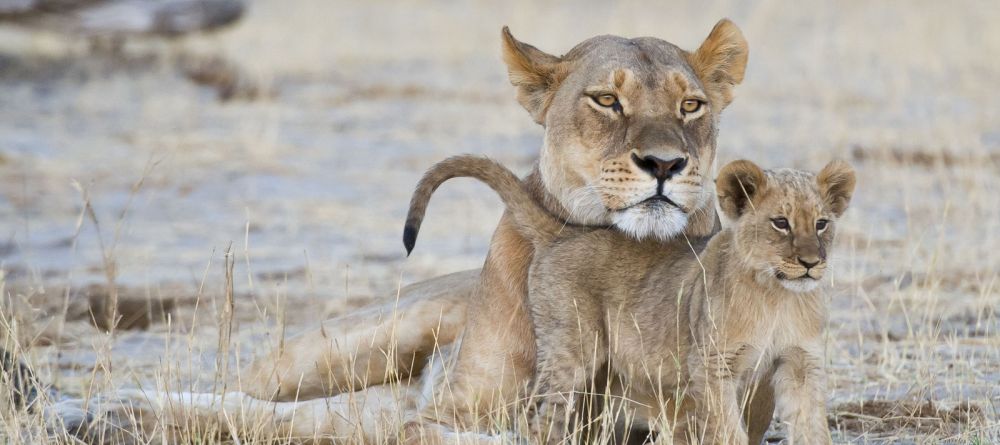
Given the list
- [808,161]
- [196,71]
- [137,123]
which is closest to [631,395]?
[808,161]

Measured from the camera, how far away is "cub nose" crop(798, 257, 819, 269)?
12.4 ft

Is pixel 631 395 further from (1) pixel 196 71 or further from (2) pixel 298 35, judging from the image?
(2) pixel 298 35

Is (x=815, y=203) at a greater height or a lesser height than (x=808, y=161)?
greater

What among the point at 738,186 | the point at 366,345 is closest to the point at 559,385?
the point at 738,186

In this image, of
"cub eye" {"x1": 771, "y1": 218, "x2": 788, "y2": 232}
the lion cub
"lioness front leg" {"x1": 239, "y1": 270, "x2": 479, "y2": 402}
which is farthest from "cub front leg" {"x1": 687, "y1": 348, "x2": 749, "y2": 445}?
"lioness front leg" {"x1": 239, "y1": 270, "x2": 479, "y2": 402}

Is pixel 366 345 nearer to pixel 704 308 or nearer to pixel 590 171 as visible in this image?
pixel 590 171

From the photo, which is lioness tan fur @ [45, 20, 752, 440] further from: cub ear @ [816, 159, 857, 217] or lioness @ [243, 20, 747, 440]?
cub ear @ [816, 159, 857, 217]

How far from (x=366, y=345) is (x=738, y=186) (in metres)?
1.81

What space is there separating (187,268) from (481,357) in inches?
176

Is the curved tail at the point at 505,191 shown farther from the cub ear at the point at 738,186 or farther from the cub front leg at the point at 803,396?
the cub front leg at the point at 803,396

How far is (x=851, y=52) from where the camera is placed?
1714 centimetres

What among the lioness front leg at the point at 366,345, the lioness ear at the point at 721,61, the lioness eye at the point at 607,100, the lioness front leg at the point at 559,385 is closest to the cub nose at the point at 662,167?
the lioness eye at the point at 607,100

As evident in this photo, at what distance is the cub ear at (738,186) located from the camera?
13.0 feet

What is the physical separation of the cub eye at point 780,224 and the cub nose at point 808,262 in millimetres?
125
